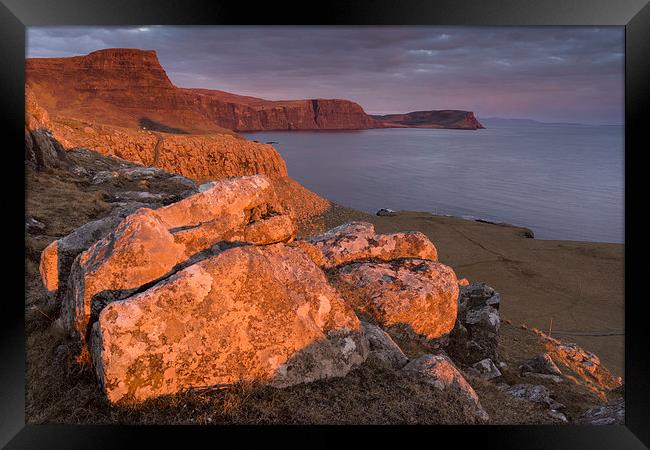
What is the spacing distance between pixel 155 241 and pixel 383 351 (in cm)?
374

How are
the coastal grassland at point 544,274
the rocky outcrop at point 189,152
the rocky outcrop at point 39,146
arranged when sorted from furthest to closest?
the rocky outcrop at point 189,152, the coastal grassland at point 544,274, the rocky outcrop at point 39,146

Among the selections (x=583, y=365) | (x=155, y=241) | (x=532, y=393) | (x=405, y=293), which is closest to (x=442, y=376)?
(x=405, y=293)

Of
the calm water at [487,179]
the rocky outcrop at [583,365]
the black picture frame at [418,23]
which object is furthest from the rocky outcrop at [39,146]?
the calm water at [487,179]

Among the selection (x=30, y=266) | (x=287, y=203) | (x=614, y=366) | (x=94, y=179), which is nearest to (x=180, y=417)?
(x=30, y=266)

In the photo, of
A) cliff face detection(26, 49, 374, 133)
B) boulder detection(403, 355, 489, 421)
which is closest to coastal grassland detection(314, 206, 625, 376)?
boulder detection(403, 355, 489, 421)

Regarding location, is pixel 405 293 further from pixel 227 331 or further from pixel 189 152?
pixel 189 152

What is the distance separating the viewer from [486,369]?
988 cm

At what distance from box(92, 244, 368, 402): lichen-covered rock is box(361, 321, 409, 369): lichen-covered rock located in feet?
1.00

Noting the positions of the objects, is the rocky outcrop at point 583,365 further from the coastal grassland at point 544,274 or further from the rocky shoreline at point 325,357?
the coastal grassland at point 544,274

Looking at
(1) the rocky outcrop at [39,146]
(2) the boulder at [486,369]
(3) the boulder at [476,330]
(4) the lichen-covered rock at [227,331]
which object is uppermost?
(1) the rocky outcrop at [39,146]

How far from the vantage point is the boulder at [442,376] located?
20.1ft

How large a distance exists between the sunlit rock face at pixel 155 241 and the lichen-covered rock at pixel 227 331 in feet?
1.72

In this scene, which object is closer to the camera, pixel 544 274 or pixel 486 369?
pixel 486 369
